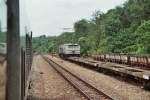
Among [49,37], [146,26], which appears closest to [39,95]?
[146,26]

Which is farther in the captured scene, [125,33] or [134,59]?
[125,33]

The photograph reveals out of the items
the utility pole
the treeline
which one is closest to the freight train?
the treeline

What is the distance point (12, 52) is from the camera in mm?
3482

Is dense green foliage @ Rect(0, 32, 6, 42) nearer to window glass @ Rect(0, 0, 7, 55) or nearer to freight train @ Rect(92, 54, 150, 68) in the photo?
window glass @ Rect(0, 0, 7, 55)

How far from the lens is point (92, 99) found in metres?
14.5

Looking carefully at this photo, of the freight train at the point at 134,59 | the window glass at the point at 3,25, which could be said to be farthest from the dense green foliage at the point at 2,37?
the freight train at the point at 134,59

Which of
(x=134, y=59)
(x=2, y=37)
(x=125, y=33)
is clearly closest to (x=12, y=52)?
(x=2, y=37)

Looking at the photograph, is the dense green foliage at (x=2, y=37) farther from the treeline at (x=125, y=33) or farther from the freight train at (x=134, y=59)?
the treeline at (x=125, y=33)

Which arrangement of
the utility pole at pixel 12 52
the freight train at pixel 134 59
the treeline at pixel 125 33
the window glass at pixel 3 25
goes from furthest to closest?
the treeline at pixel 125 33
the freight train at pixel 134 59
the utility pole at pixel 12 52
the window glass at pixel 3 25

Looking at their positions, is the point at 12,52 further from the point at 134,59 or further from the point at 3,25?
the point at 134,59

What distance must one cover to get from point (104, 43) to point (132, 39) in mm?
12628

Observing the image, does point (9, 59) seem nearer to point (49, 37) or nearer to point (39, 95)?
A: point (39, 95)

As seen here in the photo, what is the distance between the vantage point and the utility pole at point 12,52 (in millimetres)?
3467

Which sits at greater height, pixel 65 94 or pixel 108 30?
pixel 108 30
